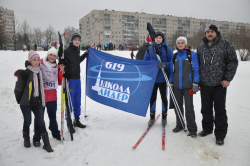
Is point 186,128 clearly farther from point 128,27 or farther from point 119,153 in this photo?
point 128,27

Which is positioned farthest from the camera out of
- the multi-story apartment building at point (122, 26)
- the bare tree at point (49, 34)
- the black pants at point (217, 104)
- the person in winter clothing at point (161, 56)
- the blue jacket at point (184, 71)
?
the multi-story apartment building at point (122, 26)

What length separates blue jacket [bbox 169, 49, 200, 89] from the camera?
3.16m

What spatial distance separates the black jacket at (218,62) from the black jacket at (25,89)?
3245 mm

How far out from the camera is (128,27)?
241 ft

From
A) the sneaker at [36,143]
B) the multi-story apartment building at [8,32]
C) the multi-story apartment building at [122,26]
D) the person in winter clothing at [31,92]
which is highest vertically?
the multi-story apartment building at [122,26]

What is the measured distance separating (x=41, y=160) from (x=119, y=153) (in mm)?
1299

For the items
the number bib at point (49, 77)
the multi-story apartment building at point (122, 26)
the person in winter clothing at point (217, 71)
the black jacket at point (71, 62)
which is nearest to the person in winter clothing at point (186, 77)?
the person in winter clothing at point (217, 71)

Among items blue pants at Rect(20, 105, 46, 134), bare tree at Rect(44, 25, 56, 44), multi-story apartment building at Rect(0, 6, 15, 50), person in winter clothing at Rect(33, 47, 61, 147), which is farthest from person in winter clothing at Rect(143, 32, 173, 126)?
bare tree at Rect(44, 25, 56, 44)

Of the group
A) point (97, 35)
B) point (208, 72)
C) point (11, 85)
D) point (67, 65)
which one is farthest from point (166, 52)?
point (97, 35)

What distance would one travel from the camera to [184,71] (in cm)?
325

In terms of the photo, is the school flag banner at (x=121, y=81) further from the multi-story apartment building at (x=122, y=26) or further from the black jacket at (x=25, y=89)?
the multi-story apartment building at (x=122, y=26)

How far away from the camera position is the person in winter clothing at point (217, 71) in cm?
292

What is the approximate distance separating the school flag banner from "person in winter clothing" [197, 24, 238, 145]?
1.02 metres

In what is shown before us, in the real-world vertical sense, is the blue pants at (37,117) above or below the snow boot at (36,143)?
above
